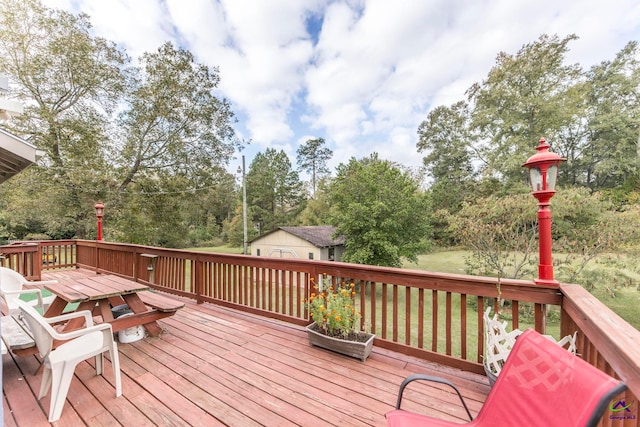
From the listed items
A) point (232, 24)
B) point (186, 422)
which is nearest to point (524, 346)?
point (186, 422)

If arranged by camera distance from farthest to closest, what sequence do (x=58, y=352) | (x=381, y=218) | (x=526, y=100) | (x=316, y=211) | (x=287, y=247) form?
1. (x=316, y=211)
2. (x=287, y=247)
3. (x=526, y=100)
4. (x=381, y=218)
5. (x=58, y=352)

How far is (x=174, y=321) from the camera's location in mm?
3648

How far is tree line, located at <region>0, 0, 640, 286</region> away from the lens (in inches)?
371

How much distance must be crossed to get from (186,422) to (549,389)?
6.81 feet

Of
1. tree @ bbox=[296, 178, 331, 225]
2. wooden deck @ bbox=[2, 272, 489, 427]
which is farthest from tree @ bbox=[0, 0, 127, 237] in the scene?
tree @ bbox=[296, 178, 331, 225]

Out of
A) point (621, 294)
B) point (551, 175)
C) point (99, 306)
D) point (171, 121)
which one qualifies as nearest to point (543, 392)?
point (551, 175)

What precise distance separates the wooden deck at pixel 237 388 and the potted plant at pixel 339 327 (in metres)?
0.10

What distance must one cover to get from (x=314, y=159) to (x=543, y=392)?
97.4 feet

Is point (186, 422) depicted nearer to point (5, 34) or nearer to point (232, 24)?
point (232, 24)

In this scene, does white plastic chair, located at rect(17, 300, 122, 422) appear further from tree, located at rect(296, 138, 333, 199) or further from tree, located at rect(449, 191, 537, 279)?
tree, located at rect(296, 138, 333, 199)

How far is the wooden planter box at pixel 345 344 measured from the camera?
260 centimetres

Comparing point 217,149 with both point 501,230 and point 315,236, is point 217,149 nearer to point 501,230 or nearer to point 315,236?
point 315,236

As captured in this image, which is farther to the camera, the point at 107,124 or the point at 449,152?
the point at 449,152

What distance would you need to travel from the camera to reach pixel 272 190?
29.0 m
